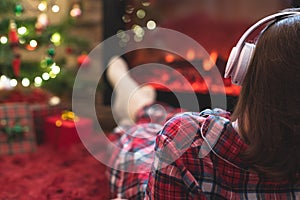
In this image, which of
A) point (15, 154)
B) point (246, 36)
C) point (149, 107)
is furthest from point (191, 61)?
point (246, 36)

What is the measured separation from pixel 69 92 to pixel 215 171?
4.77 feet

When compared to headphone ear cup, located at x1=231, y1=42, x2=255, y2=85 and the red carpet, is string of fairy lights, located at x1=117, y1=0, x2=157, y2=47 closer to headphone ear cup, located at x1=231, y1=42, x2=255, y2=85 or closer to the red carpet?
the red carpet

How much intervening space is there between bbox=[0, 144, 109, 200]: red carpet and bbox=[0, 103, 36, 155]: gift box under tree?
4 centimetres

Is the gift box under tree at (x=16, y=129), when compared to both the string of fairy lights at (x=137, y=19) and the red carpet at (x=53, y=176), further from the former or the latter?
the string of fairy lights at (x=137, y=19)

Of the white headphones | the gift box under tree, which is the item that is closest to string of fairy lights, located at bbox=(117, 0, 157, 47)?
the gift box under tree

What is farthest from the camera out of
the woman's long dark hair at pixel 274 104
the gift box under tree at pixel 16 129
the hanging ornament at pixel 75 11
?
the hanging ornament at pixel 75 11

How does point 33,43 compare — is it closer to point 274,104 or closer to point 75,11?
point 75,11

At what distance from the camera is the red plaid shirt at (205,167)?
635 mm

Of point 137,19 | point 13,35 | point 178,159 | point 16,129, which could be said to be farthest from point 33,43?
point 178,159

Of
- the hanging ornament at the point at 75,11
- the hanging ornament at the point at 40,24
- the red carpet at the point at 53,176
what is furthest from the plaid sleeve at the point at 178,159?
the hanging ornament at the point at 75,11

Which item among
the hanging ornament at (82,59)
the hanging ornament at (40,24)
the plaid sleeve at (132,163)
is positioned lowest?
the plaid sleeve at (132,163)

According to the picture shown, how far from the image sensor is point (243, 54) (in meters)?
0.64

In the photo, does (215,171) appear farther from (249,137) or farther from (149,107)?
(149,107)

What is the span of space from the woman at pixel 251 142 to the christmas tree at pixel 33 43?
106 cm
